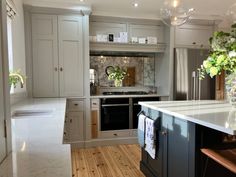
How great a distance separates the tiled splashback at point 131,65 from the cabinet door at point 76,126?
3.15 feet

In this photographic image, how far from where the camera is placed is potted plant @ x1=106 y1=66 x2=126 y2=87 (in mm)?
4668

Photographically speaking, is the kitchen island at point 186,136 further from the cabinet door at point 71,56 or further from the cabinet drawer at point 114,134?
the cabinet door at point 71,56

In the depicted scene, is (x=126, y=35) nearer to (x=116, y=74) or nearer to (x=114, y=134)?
(x=116, y=74)

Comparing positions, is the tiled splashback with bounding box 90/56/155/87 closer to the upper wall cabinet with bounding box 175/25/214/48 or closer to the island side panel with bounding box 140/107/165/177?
the upper wall cabinet with bounding box 175/25/214/48

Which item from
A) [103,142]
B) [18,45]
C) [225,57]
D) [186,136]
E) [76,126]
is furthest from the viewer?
[103,142]

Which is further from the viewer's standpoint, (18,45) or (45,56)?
(45,56)

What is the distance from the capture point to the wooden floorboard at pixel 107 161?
2.95 metres

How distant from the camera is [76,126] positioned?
398 cm

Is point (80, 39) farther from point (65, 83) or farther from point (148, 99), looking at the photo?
point (148, 99)

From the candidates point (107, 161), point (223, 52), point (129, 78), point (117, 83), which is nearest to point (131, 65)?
point (129, 78)

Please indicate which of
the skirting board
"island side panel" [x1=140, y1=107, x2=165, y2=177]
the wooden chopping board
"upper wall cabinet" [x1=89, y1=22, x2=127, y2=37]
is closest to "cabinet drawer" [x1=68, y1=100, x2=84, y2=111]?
the skirting board

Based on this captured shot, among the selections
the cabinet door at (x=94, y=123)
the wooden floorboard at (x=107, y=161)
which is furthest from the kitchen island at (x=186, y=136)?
the cabinet door at (x=94, y=123)

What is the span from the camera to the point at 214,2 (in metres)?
3.81

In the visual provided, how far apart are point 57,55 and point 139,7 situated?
1.77 metres
